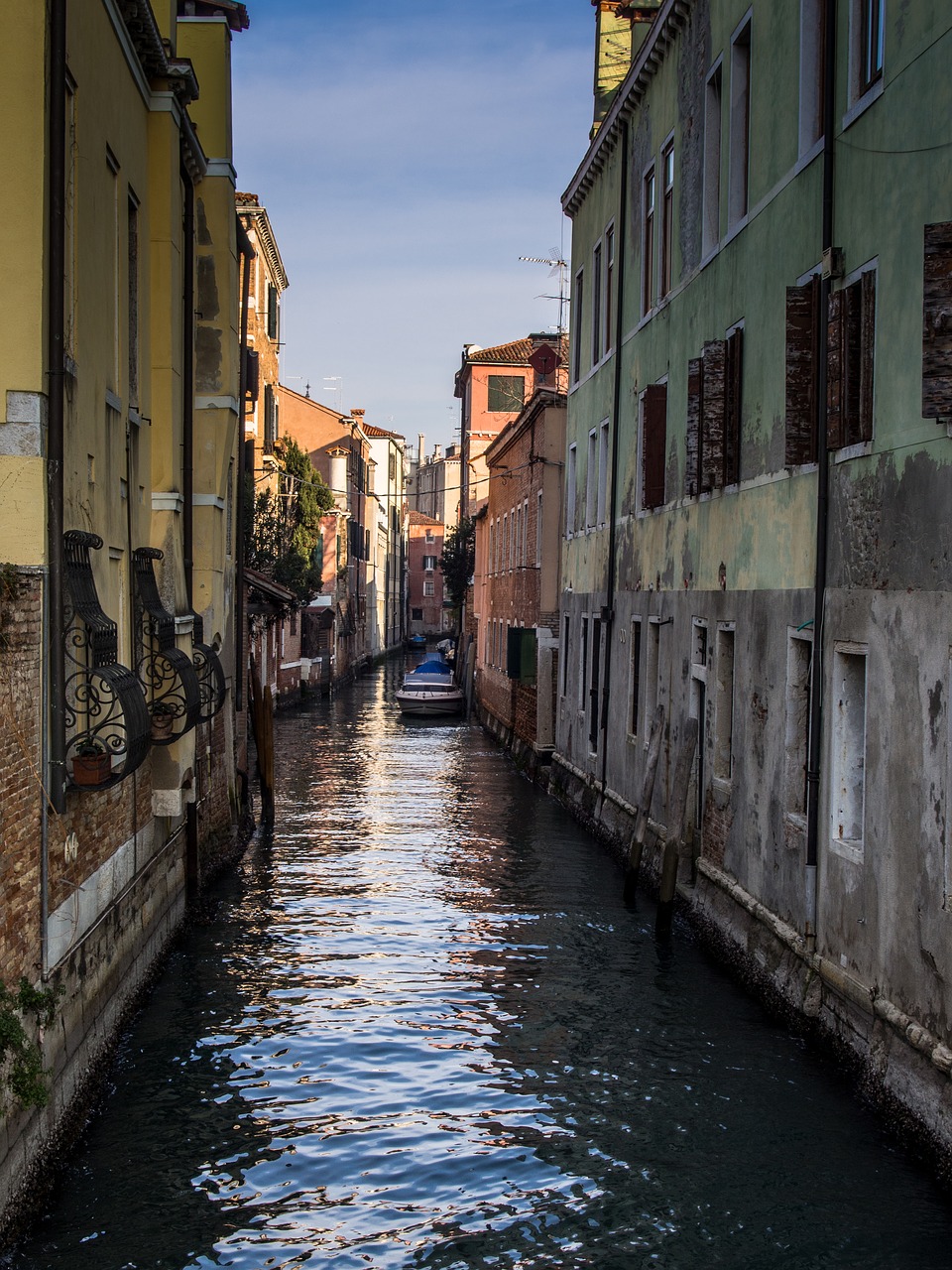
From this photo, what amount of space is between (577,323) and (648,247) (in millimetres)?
5227

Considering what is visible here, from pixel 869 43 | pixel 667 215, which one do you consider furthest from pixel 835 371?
pixel 667 215

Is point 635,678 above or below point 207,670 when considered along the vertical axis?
below

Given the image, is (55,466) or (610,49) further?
(610,49)

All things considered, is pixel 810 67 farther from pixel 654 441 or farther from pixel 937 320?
pixel 654 441

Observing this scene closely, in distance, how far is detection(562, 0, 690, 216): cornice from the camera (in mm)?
14508

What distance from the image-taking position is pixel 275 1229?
648 centimetres

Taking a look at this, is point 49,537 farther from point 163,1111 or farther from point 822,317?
point 822,317

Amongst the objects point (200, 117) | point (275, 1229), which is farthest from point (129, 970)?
point (200, 117)

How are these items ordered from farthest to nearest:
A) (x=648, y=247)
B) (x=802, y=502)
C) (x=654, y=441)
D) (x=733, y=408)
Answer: (x=648, y=247)
(x=654, y=441)
(x=733, y=408)
(x=802, y=502)

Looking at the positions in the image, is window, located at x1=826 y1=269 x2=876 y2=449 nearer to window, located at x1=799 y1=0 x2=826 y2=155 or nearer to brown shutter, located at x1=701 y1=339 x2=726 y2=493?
window, located at x1=799 y1=0 x2=826 y2=155

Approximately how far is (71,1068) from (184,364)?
271 inches

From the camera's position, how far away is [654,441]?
49.2 ft

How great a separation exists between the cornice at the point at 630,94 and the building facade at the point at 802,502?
63 millimetres

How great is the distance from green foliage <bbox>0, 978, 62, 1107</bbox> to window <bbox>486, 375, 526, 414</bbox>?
2029 inches
